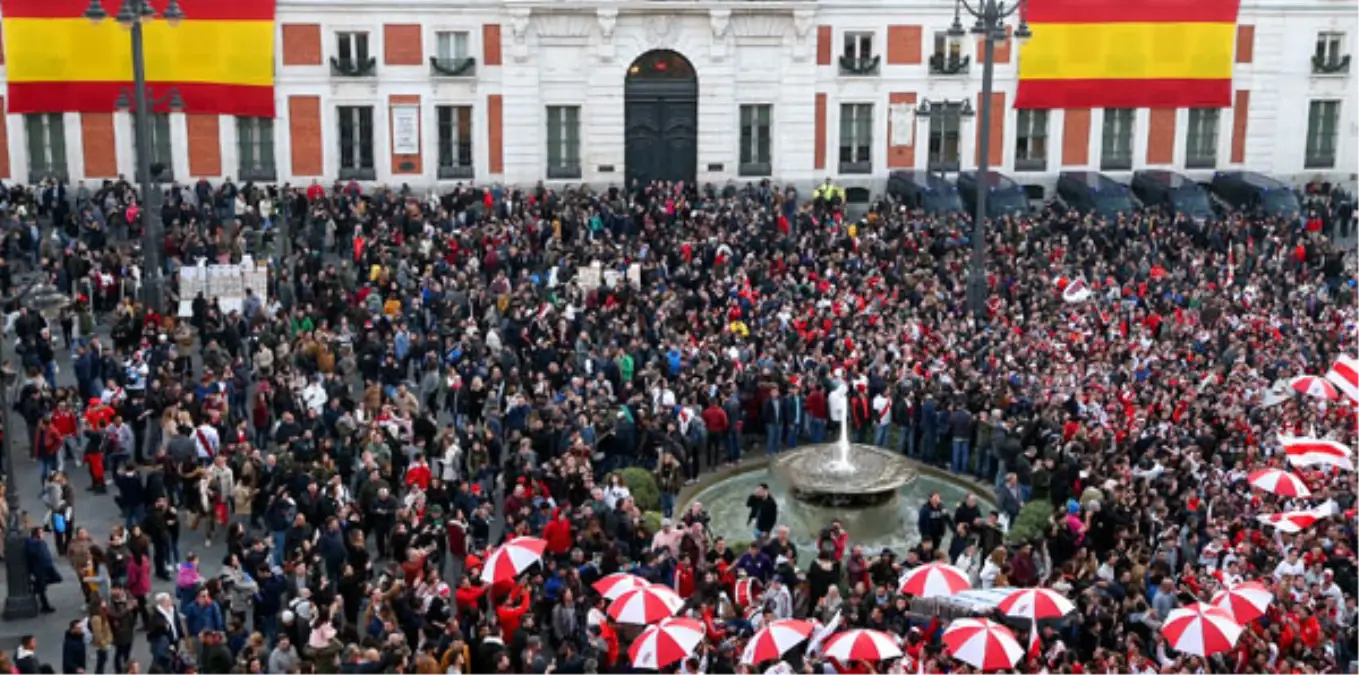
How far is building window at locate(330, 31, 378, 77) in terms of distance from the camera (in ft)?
169

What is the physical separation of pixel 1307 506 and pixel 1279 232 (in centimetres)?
2192

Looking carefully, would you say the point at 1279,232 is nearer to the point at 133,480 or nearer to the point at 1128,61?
the point at 1128,61

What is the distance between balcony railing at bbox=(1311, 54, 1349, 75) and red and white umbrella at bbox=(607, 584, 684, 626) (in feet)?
139

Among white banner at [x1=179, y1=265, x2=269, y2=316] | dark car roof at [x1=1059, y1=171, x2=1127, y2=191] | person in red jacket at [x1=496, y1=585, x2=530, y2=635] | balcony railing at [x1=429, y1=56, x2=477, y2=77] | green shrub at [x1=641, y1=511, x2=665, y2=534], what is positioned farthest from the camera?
balcony railing at [x1=429, y1=56, x2=477, y2=77]

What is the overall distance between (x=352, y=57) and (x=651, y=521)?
29.2 metres

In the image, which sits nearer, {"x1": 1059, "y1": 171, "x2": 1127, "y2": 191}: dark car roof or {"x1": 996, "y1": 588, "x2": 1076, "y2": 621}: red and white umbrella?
{"x1": 996, "y1": 588, "x2": 1076, "y2": 621}: red and white umbrella

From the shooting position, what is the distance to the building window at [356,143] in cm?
5222

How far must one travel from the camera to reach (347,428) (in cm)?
2869

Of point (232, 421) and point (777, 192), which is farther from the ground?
point (777, 192)

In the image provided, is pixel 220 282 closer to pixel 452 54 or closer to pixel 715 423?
pixel 715 423

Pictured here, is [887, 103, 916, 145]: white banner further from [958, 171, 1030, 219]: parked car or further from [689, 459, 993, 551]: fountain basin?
[689, 459, 993, 551]: fountain basin

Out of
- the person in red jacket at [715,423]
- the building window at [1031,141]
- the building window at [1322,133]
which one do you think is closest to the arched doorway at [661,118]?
the building window at [1031,141]

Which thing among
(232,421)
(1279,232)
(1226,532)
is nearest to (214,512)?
(232,421)

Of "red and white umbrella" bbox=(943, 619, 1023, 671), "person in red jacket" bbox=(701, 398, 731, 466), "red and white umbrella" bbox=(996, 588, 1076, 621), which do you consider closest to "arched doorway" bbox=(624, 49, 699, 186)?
"person in red jacket" bbox=(701, 398, 731, 466)
